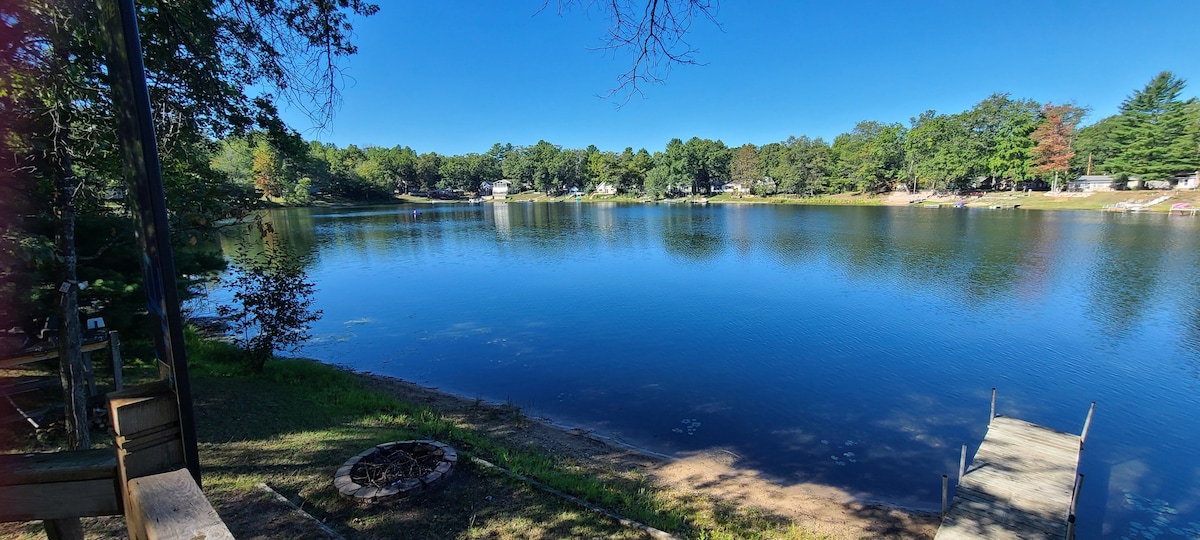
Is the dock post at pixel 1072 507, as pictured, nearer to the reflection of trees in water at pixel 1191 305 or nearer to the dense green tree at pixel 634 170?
the reflection of trees in water at pixel 1191 305

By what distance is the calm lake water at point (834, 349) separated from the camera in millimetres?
8328

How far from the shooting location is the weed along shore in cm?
470

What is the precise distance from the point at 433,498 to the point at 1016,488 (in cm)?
727

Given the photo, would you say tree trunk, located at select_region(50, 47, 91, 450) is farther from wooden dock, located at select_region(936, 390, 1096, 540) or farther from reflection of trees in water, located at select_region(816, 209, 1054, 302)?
reflection of trees in water, located at select_region(816, 209, 1054, 302)

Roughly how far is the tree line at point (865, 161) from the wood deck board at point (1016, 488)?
69.5 ft

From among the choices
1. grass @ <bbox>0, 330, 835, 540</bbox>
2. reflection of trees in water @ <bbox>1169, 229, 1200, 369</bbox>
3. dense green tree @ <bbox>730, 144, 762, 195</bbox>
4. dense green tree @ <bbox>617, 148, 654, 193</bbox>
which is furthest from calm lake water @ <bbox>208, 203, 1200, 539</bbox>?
dense green tree @ <bbox>617, 148, 654, 193</bbox>

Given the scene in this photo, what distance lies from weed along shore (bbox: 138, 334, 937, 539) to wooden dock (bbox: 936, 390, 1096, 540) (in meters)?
0.55

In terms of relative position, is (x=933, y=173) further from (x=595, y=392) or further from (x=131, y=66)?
(x=131, y=66)

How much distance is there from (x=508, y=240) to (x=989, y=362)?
29.9m

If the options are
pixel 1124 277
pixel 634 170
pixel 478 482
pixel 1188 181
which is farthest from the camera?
pixel 634 170

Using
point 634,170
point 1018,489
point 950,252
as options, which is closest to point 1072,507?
point 1018,489

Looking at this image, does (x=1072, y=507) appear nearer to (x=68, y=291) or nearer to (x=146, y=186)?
(x=146, y=186)

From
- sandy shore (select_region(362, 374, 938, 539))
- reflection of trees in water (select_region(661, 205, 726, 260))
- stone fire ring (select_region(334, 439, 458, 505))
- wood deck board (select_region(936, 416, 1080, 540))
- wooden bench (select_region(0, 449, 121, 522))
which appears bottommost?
sandy shore (select_region(362, 374, 938, 539))

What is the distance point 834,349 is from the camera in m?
13.2
